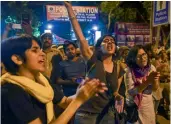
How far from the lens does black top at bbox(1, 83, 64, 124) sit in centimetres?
176

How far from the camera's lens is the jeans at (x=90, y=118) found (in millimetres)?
3014

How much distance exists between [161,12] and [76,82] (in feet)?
5.27

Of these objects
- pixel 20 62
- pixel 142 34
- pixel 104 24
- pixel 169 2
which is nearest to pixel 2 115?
pixel 20 62

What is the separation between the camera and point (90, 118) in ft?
9.88

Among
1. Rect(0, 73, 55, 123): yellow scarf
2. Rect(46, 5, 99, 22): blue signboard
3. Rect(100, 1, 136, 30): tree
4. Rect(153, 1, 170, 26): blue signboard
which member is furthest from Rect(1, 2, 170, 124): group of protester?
Rect(46, 5, 99, 22): blue signboard

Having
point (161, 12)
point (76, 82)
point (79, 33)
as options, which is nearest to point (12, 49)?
point (79, 33)

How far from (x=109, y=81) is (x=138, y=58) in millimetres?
701

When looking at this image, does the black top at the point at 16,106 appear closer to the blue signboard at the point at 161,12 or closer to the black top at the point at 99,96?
the black top at the point at 99,96

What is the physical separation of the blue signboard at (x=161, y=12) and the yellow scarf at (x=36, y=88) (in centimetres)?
291

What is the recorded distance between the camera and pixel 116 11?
1592cm

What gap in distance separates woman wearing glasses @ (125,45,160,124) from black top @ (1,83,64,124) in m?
1.74

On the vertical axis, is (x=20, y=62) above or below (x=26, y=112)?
above

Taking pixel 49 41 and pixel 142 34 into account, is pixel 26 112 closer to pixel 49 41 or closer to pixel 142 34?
pixel 49 41

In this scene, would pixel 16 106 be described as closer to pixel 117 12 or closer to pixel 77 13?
pixel 117 12
